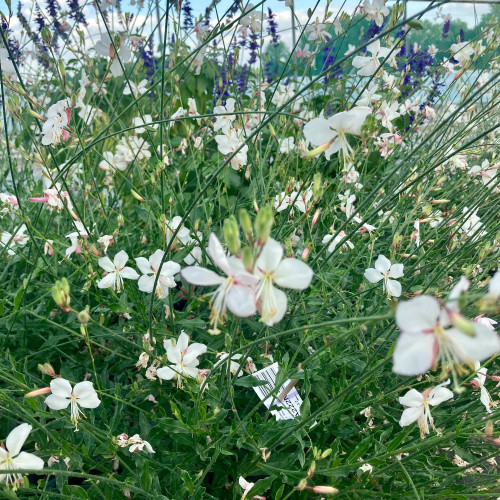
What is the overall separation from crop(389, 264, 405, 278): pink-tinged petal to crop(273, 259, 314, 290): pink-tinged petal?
707 mm

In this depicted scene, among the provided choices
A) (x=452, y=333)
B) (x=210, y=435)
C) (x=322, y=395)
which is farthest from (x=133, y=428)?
(x=452, y=333)

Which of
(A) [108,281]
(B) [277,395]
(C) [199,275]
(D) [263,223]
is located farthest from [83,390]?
(D) [263,223]

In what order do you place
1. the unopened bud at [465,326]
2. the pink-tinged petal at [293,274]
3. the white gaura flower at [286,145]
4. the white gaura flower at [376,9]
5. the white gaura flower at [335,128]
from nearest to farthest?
the unopened bud at [465,326] < the pink-tinged petal at [293,274] < the white gaura flower at [335,128] < the white gaura flower at [376,9] < the white gaura flower at [286,145]

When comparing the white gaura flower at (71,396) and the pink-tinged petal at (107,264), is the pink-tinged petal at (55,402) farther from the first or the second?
the pink-tinged petal at (107,264)

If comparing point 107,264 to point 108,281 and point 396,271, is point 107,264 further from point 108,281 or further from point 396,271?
point 396,271

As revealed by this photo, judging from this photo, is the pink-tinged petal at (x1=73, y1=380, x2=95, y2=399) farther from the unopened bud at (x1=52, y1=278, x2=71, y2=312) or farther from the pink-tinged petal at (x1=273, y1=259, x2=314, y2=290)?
the pink-tinged petal at (x1=273, y1=259, x2=314, y2=290)

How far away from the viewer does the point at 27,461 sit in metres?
0.81

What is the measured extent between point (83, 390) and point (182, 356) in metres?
0.22

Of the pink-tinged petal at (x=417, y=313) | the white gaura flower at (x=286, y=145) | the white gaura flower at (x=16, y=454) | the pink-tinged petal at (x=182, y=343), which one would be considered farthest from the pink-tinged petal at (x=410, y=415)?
the white gaura flower at (x=286, y=145)

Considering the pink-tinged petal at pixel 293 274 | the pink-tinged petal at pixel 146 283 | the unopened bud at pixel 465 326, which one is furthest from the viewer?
the pink-tinged petal at pixel 146 283

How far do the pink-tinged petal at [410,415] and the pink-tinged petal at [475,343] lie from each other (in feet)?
1.82

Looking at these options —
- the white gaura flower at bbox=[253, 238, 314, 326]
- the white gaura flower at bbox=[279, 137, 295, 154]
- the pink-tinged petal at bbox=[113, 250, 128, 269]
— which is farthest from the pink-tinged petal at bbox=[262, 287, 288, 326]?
the white gaura flower at bbox=[279, 137, 295, 154]

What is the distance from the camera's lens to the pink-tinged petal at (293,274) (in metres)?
0.58

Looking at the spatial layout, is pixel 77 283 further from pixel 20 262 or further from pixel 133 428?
pixel 133 428
